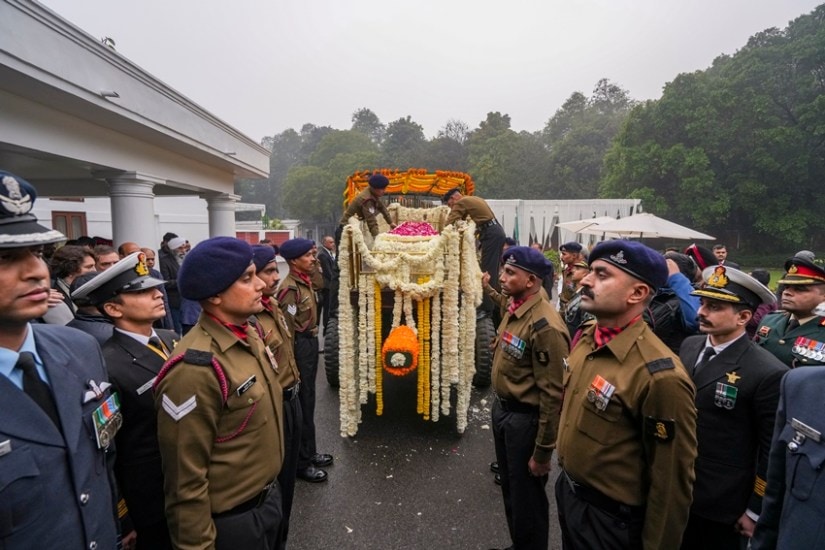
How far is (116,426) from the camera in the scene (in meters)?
1.75

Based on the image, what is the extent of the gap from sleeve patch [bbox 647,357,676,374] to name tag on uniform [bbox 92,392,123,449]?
2132 mm

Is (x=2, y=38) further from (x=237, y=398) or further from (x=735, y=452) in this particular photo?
(x=735, y=452)

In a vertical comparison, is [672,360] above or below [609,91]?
below

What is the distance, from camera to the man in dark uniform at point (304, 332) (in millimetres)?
3893

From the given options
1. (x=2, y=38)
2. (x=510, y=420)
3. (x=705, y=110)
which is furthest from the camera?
(x=705, y=110)

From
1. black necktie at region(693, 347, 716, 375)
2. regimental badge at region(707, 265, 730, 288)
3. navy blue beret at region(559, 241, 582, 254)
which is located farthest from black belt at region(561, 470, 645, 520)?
navy blue beret at region(559, 241, 582, 254)

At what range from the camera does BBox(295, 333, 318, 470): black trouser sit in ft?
12.8

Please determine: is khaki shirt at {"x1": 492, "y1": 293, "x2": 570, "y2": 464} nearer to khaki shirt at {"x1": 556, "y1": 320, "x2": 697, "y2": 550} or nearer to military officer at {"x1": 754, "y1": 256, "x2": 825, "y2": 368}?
khaki shirt at {"x1": 556, "y1": 320, "x2": 697, "y2": 550}

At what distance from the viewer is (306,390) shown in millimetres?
3943

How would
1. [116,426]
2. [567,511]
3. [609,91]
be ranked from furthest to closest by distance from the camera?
[609,91] < [567,511] < [116,426]

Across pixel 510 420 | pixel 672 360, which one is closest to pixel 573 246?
pixel 510 420

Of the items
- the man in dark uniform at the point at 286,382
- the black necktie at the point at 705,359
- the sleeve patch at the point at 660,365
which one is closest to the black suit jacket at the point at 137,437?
the man in dark uniform at the point at 286,382

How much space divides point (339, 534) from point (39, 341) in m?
2.47

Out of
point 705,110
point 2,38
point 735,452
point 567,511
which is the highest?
point 705,110
